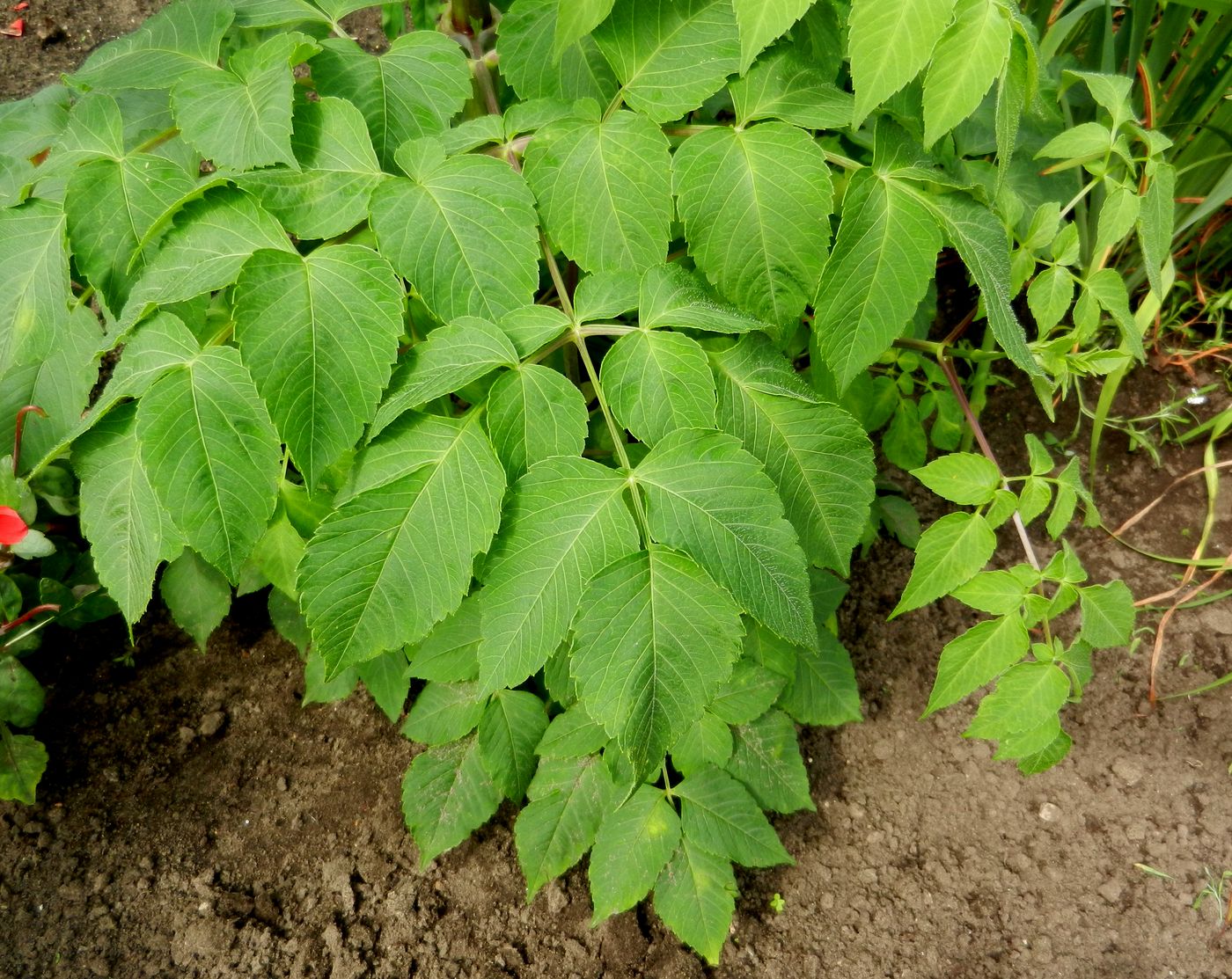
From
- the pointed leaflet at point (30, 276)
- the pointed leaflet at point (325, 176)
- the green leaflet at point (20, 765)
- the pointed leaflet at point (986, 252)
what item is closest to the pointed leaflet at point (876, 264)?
the pointed leaflet at point (986, 252)

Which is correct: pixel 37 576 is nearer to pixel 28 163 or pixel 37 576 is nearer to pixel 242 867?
pixel 242 867

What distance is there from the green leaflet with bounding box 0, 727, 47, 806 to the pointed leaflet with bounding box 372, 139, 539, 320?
1225 mm

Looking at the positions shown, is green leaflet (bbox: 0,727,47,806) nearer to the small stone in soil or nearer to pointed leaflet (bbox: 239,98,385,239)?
pointed leaflet (bbox: 239,98,385,239)

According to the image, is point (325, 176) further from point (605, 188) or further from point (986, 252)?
point (986, 252)

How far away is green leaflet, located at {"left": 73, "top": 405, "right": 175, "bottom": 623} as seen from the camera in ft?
3.95

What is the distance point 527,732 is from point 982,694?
3.38 feet

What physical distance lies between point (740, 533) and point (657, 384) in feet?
0.71

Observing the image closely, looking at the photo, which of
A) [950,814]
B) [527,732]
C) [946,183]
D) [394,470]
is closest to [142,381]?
[394,470]

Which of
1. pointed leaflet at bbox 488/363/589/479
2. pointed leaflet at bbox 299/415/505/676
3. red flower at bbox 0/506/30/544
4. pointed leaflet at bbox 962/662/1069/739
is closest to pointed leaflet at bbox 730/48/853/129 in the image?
pointed leaflet at bbox 488/363/589/479

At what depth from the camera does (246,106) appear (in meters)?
1.11

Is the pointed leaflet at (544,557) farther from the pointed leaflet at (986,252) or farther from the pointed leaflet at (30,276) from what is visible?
the pointed leaflet at (30,276)

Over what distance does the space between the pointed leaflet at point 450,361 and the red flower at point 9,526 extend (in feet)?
2.67

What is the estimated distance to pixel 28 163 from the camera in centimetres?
133

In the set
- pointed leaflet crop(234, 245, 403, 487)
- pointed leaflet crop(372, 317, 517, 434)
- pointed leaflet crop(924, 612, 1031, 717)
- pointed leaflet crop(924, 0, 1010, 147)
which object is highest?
pointed leaflet crop(924, 0, 1010, 147)
